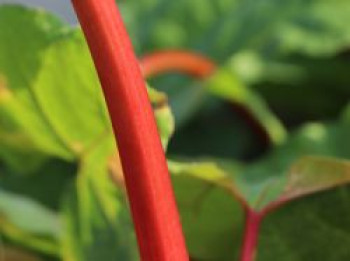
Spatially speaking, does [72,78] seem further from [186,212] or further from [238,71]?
[238,71]

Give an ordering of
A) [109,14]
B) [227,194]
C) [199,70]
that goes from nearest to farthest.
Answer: [109,14] → [227,194] → [199,70]

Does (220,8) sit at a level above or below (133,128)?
below

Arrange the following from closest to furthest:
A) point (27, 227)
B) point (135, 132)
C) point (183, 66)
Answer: point (135, 132) → point (27, 227) → point (183, 66)

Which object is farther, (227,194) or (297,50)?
(297,50)

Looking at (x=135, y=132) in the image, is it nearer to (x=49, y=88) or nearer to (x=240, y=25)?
(x=49, y=88)

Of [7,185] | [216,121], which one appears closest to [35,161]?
[7,185]

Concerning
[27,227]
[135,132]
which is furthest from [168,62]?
[135,132]
